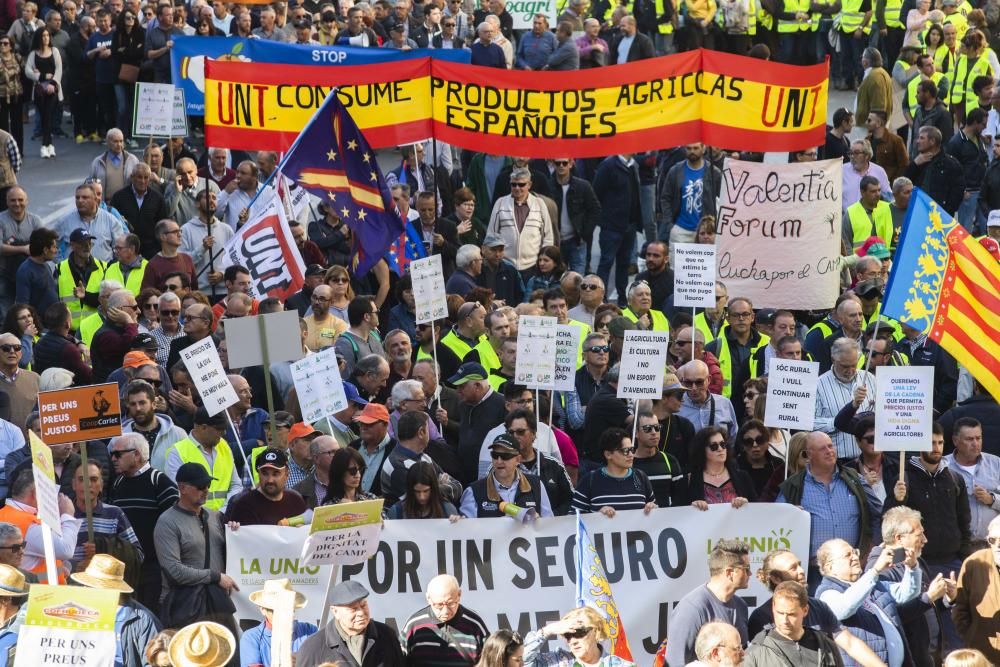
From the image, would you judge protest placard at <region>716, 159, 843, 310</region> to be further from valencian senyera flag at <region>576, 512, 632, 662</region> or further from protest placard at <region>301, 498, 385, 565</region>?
protest placard at <region>301, 498, 385, 565</region>

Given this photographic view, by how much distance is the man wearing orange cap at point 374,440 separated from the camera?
476 inches

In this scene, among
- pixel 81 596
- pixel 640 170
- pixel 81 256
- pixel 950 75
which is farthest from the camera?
pixel 950 75

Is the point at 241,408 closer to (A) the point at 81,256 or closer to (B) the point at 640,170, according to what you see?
(A) the point at 81,256

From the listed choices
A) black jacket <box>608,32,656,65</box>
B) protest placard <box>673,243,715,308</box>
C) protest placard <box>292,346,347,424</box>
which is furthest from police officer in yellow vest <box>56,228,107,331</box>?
black jacket <box>608,32,656,65</box>

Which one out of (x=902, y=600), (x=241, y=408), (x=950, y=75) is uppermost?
(x=950, y=75)

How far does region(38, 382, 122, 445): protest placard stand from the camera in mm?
10680

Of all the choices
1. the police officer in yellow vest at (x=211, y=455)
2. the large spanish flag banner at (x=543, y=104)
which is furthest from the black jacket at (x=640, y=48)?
the police officer in yellow vest at (x=211, y=455)

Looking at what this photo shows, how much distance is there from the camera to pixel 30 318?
14.1 metres

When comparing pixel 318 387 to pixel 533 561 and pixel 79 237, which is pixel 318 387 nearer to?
pixel 533 561

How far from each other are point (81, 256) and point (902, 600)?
8443mm

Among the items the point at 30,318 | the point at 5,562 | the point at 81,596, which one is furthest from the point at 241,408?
the point at 81,596

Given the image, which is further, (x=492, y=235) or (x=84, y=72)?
(x=84, y=72)

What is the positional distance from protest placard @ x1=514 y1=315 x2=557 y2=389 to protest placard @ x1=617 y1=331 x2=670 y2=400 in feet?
1.75

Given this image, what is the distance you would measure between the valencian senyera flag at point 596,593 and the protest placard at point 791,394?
7.84ft
